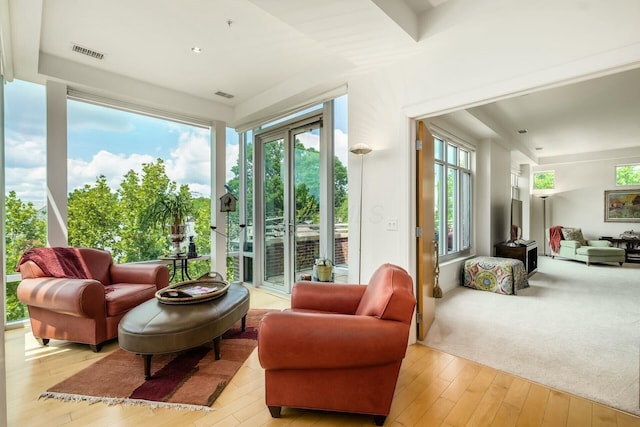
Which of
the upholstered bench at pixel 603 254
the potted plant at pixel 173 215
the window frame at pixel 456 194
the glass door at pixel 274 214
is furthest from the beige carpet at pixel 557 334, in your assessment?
the potted plant at pixel 173 215

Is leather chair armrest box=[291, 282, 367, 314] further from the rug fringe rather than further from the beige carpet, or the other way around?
the beige carpet

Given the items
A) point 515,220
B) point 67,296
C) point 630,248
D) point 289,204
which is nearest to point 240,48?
point 289,204

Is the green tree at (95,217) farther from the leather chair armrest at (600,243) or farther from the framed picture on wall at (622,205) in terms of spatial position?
the framed picture on wall at (622,205)

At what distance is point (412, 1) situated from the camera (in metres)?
2.53

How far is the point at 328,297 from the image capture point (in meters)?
2.50

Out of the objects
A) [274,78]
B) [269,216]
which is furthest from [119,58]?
[269,216]

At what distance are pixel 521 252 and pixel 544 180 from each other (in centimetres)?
490

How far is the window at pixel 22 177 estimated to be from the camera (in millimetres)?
3414

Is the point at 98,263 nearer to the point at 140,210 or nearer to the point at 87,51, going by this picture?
the point at 140,210

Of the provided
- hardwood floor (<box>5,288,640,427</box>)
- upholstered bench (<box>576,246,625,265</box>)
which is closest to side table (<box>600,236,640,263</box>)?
upholstered bench (<box>576,246,625,265</box>)

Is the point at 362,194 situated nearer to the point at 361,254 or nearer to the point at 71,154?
the point at 361,254

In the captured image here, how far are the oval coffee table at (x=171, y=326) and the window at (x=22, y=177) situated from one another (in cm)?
212

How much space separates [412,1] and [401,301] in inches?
94.2

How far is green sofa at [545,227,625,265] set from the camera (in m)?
6.90
